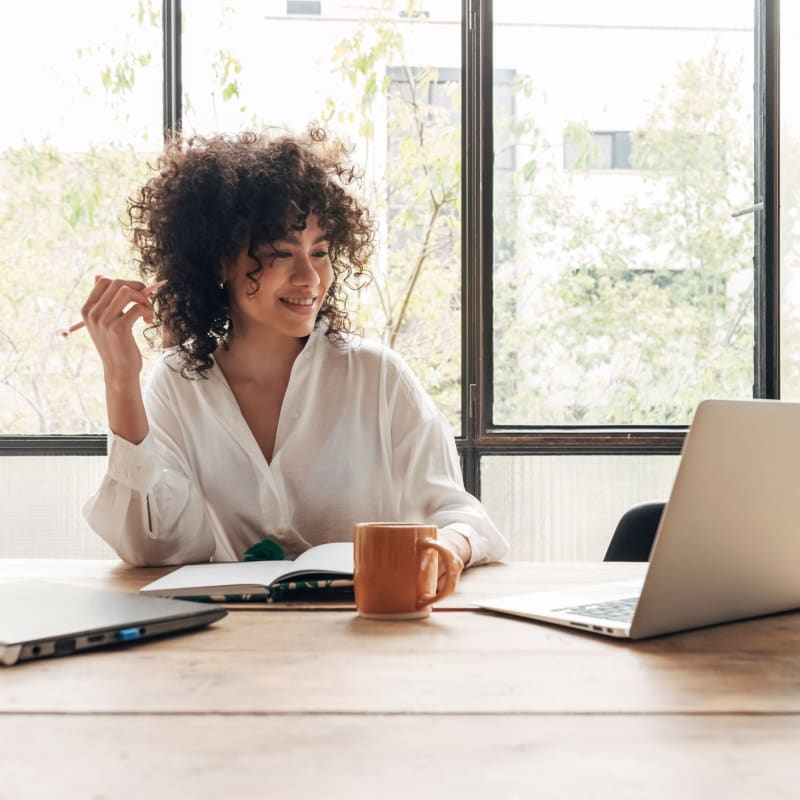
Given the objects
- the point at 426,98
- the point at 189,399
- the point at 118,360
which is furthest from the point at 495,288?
the point at 118,360

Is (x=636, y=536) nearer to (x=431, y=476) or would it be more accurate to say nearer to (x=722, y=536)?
(x=431, y=476)

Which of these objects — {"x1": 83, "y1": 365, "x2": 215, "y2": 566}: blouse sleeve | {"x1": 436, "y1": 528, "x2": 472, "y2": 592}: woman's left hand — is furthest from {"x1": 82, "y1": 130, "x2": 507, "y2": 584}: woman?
{"x1": 436, "y1": 528, "x2": 472, "y2": 592}: woman's left hand

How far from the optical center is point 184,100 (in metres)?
3.08

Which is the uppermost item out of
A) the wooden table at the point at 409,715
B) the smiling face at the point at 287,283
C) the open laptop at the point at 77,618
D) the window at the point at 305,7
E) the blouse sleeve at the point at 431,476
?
the window at the point at 305,7

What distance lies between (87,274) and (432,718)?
259 cm

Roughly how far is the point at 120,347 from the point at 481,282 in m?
1.53

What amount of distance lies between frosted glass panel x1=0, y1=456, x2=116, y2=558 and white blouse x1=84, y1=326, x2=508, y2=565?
3.91 ft

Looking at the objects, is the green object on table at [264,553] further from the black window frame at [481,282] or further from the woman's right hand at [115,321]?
the black window frame at [481,282]

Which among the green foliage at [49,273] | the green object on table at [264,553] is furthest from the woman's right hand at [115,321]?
the green foliage at [49,273]

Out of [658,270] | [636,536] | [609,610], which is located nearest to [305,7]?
[658,270]

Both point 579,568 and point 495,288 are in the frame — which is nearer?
point 579,568

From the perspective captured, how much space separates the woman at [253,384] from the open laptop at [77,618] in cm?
53

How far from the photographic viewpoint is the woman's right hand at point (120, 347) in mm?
1675

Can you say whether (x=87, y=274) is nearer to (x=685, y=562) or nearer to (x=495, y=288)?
(x=495, y=288)
